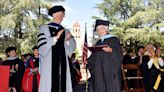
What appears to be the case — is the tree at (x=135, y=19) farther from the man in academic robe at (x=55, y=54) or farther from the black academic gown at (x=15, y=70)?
the man in academic robe at (x=55, y=54)

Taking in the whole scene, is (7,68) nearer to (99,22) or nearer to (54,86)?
(54,86)

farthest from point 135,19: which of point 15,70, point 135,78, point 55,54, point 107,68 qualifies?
point 55,54

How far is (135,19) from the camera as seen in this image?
3250 centimetres

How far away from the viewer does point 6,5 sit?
26531 millimetres

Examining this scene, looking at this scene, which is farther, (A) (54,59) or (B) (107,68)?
(B) (107,68)

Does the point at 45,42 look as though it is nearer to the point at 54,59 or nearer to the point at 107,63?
the point at 54,59

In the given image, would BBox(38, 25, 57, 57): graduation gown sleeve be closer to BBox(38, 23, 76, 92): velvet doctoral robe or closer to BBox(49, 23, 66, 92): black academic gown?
BBox(38, 23, 76, 92): velvet doctoral robe

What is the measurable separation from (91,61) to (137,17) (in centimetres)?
2574

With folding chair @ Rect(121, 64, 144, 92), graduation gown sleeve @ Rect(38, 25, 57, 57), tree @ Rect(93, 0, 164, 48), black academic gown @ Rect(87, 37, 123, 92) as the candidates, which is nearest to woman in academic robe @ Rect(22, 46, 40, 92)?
folding chair @ Rect(121, 64, 144, 92)

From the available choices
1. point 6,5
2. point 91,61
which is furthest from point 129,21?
point 91,61

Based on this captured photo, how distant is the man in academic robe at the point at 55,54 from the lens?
5.86 meters

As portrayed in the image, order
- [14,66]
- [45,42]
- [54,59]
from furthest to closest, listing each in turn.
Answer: [14,66] → [54,59] → [45,42]

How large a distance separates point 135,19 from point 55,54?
2710 cm

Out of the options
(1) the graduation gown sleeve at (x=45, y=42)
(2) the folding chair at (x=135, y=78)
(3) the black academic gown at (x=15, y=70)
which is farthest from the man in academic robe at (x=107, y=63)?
(3) the black academic gown at (x=15, y=70)
